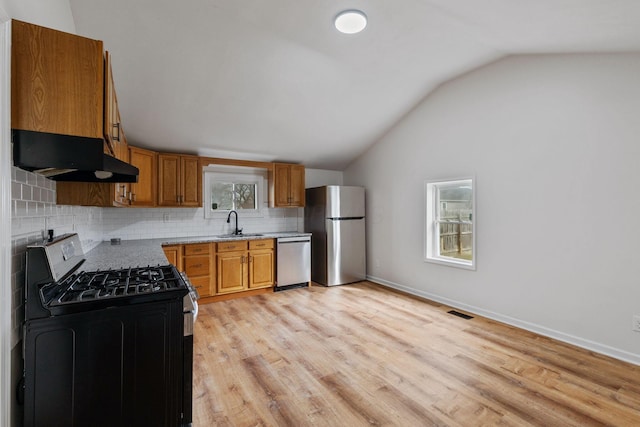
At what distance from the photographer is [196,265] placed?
161 inches

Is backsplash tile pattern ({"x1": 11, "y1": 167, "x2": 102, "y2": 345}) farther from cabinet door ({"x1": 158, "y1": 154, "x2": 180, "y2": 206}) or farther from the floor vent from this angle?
the floor vent

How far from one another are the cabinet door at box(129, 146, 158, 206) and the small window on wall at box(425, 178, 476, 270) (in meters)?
3.75

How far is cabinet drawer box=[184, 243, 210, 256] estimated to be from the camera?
4.06 metres

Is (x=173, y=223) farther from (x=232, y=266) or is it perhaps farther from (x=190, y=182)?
(x=232, y=266)

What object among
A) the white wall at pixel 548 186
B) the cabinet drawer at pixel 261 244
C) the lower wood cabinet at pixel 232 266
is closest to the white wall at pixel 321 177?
the cabinet drawer at pixel 261 244

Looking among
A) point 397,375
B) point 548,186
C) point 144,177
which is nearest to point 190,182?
point 144,177

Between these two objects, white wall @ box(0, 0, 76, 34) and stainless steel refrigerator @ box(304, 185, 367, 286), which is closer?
white wall @ box(0, 0, 76, 34)

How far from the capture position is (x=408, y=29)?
2857 mm

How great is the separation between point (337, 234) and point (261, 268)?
1.35 m

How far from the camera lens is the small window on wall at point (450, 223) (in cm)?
392

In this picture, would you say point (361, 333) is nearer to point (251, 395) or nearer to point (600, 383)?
point (251, 395)

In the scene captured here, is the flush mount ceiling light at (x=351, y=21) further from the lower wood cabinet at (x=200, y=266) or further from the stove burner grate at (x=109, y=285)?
the lower wood cabinet at (x=200, y=266)

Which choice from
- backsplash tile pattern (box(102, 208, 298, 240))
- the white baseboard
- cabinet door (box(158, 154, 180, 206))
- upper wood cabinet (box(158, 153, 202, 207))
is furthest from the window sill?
cabinet door (box(158, 154, 180, 206))

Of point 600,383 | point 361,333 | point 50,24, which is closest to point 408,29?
point 50,24
